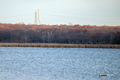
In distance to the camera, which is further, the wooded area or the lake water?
the wooded area

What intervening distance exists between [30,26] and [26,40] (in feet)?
42.9

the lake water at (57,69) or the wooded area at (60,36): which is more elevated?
the wooded area at (60,36)

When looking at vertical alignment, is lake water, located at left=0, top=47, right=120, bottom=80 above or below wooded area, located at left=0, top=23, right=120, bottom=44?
below

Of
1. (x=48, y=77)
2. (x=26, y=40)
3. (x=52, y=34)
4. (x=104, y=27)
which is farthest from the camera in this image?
(x=104, y=27)

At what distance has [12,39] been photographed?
54750 mm

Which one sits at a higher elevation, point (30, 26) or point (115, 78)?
point (30, 26)

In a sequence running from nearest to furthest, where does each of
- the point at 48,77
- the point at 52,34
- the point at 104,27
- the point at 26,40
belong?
the point at 48,77 < the point at 26,40 < the point at 52,34 < the point at 104,27

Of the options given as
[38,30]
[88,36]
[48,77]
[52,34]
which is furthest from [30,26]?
[48,77]

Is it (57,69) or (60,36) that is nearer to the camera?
(57,69)

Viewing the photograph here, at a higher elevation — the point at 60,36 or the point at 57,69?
the point at 60,36

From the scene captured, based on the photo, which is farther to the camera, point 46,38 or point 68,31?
point 68,31

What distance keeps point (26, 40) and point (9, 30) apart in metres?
8.01

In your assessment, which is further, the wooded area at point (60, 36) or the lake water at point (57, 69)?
the wooded area at point (60, 36)

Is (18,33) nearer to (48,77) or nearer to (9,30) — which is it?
(9,30)
